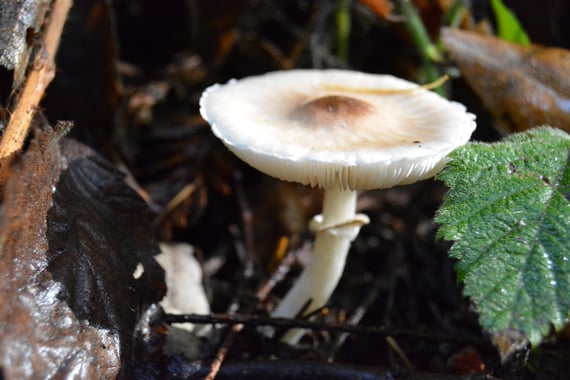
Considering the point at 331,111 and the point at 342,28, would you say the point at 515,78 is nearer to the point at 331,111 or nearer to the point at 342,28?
the point at 331,111

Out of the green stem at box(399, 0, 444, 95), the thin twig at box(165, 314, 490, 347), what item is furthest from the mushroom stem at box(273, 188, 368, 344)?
the green stem at box(399, 0, 444, 95)

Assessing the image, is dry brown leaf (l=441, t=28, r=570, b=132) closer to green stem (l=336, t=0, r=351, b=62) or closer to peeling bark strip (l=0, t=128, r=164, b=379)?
green stem (l=336, t=0, r=351, b=62)

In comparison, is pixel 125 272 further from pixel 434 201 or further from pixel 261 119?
pixel 434 201

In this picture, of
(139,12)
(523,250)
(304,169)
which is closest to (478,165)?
(523,250)

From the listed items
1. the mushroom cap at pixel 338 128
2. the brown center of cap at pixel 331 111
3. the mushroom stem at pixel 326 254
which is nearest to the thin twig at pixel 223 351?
the mushroom stem at pixel 326 254

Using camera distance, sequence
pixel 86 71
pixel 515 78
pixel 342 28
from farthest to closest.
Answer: pixel 342 28, pixel 86 71, pixel 515 78

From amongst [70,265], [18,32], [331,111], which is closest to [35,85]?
[18,32]

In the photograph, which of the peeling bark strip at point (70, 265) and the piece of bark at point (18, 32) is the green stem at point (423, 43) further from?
the piece of bark at point (18, 32)
